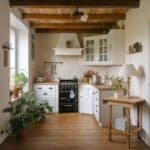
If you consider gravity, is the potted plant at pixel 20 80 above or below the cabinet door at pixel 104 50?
below

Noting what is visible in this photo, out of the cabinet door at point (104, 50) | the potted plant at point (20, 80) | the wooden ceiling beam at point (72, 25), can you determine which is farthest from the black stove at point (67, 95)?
the wooden ceiling beam at point (72, 25)

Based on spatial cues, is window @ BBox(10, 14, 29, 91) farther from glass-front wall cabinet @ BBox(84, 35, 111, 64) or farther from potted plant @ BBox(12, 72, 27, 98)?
glass-front wall cabinet @ BBox(84, 35, 111, 64)

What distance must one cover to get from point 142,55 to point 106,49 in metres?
2.23

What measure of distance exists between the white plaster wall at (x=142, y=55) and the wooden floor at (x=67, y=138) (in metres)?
0.63

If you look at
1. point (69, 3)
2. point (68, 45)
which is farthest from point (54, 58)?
point (69, 3)

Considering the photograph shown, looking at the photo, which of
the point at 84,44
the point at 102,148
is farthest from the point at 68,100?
the point at 102,148

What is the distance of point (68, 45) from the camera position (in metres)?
7.58

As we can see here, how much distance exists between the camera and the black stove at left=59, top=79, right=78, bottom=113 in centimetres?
729

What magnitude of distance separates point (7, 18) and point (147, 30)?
7.84ft

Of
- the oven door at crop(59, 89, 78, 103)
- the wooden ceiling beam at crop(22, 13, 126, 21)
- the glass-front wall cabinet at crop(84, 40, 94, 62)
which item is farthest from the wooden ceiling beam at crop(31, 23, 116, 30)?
the oven door at crop(59, 89, 78, 103)

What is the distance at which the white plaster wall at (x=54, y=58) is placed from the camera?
7.84 m

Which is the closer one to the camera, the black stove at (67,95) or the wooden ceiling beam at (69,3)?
the wooden ceiling beam at (69,3)

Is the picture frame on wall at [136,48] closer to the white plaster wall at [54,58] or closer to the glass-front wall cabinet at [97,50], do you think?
the glass-front wall cabinet at [97,50]

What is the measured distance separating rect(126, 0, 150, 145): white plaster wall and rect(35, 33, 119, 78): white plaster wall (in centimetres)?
267
